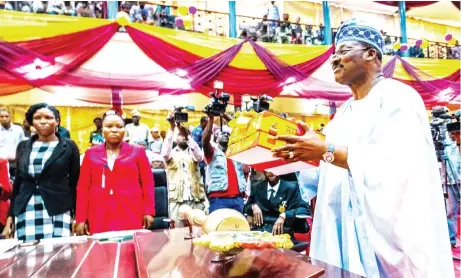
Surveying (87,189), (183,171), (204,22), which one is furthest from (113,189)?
(204,22)

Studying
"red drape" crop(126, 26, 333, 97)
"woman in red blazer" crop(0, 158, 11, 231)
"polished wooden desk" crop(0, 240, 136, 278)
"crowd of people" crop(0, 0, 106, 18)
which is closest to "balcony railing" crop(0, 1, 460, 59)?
"crowd of people" crop(0, 0, 106, 18)

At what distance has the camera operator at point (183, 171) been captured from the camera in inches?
161

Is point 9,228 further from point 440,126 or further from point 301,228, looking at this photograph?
point 440,126

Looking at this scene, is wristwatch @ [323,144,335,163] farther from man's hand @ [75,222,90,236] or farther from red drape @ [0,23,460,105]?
red drape @ [0,23,460,105]

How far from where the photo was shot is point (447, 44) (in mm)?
12258

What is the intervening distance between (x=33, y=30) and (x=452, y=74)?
7.57 m

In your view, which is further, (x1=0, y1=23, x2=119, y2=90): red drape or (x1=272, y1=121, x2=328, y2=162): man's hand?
(x1=0, y1=23, x2=119, y2=90): red drape

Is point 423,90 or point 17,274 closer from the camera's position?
point 17,274

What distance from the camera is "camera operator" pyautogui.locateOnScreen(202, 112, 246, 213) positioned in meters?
3.89

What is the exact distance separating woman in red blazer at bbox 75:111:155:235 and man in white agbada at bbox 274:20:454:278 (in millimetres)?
1515

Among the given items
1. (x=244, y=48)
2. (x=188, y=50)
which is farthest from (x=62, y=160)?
(x=244, y=48)

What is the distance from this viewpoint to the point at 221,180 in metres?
3.90

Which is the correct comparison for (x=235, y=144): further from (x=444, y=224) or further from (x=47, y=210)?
(x=47, y=210)

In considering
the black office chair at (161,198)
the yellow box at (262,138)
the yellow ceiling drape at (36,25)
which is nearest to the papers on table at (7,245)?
the yellow box at (262,138)
